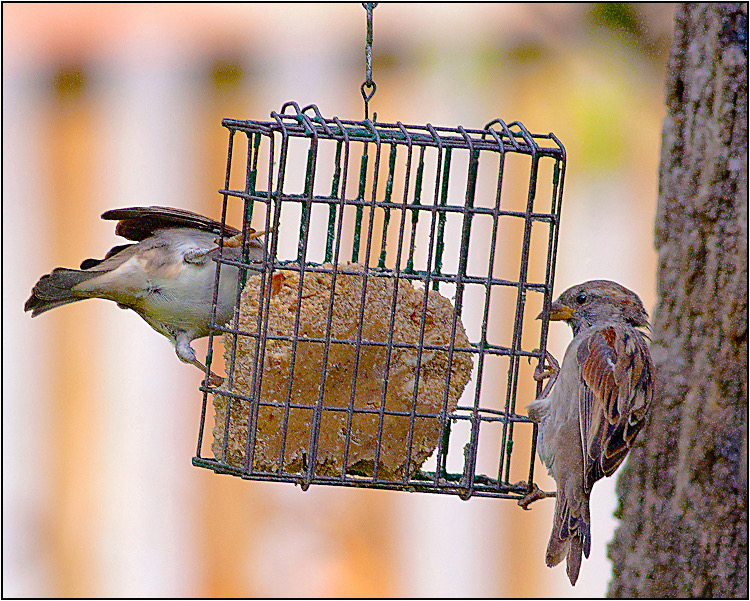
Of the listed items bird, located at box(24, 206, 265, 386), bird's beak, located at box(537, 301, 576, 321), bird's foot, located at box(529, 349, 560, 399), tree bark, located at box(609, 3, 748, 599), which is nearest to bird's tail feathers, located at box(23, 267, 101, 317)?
bird, located at box(24, 206, 265, 386)

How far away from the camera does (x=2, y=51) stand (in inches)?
170

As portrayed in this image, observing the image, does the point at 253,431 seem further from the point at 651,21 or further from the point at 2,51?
the point at 651,21

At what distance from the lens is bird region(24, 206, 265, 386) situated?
10.9ft

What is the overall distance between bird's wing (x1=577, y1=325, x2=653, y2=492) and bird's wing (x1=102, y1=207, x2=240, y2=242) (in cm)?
130

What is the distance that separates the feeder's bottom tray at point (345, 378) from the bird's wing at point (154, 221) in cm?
36

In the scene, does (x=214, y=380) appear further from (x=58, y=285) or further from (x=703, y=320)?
(x=703, y=320)

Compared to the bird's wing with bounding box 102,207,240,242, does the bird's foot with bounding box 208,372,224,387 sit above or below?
below

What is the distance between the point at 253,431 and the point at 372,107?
2297 mm

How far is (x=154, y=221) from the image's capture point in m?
3.50

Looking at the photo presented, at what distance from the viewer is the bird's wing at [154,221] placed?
10.8 ft

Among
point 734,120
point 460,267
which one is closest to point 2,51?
point 460,267

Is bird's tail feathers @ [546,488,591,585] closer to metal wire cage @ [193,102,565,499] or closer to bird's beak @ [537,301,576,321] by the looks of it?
metal wire cage @ [193,102,565,499]

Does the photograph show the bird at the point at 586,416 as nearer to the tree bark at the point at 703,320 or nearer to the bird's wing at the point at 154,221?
the tree bark at the point at 703,320

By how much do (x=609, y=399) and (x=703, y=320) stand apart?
1.23 meters
